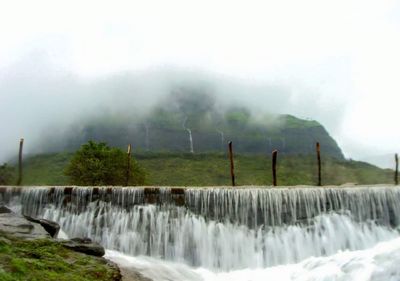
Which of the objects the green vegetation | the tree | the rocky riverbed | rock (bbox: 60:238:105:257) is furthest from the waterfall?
the tree

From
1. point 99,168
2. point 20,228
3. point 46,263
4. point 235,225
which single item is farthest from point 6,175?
point 46,263

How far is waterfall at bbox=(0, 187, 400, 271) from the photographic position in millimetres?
21000

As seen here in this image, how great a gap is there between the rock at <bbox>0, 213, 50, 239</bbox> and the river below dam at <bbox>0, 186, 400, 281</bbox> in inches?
218

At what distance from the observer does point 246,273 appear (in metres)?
20.0

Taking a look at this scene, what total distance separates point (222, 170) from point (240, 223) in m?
82.1

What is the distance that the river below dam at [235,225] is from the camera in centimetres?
2083

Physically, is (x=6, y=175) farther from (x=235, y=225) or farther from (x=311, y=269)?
(x=311, y=269)

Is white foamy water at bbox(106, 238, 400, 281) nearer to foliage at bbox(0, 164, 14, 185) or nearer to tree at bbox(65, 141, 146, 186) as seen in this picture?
tree at bbox(65, 141, 146, 186)

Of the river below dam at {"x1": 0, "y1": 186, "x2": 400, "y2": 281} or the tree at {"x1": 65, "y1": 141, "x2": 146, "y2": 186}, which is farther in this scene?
the tree at {"x1": 65, "y1": 141, "x2": 146, "y2": 186}

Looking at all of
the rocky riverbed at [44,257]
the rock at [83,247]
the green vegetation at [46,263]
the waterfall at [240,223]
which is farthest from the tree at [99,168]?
the green vegetation at [46,263]

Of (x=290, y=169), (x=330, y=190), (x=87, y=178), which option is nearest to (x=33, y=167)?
(x=290, y=169)

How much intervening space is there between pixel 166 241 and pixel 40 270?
10.7 meters

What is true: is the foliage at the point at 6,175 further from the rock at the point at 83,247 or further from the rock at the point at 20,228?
the rock at the point at 83,247

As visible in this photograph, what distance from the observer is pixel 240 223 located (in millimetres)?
21719
